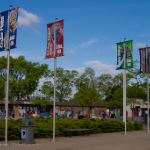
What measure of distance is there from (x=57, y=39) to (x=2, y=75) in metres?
78.3

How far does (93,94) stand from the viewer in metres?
91.4

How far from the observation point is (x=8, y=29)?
21.0m

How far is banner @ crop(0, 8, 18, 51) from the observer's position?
2086cm

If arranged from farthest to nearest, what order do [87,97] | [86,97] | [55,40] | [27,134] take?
→ [86,97] < [87,97] < [55,40] < [27,134]

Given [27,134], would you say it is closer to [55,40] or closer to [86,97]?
[55,40]

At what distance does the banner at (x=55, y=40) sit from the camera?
76.3 ft

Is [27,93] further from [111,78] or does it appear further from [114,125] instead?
[114,125]

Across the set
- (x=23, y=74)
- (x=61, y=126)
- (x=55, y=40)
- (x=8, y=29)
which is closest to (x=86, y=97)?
(x=23, y=74)

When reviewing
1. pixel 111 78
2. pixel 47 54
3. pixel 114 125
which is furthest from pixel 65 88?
pixel 47 54

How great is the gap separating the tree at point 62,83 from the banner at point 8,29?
68.5 meters

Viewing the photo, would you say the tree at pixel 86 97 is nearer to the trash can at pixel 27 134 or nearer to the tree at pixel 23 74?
the tree at pixel 23 74

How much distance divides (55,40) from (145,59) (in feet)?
34.3

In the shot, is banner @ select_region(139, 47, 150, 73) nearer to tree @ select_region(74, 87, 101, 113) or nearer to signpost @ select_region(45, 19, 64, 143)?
signpost @ select_region(45, 19, 64, 143)

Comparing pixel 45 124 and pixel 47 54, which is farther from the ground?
pixel 47 54
